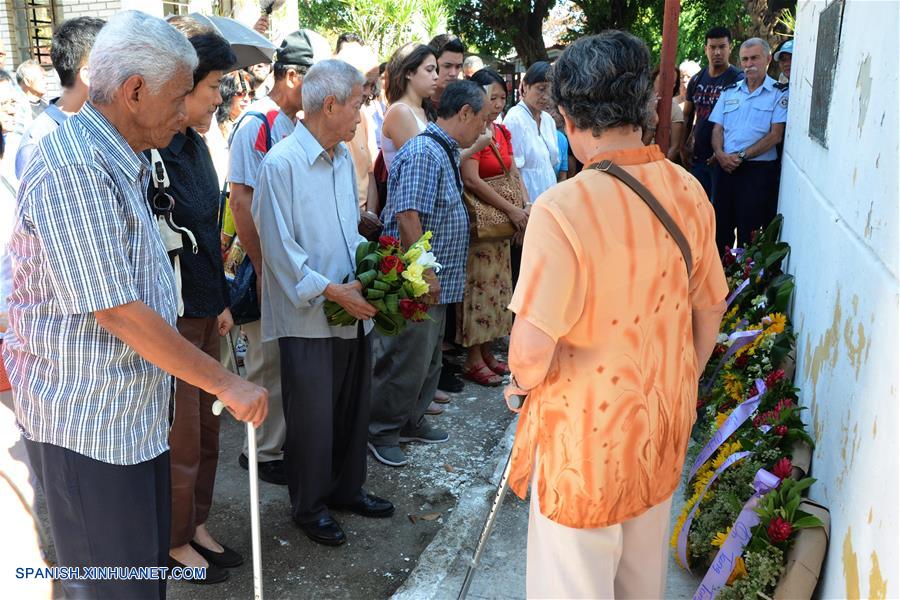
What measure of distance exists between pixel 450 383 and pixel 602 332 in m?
3.62

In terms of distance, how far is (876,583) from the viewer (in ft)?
5.43

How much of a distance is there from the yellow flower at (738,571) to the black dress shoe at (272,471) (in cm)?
232

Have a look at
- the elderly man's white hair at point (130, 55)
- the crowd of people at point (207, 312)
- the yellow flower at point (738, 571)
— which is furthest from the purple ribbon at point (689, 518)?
the elderly man's white hair at point (130, 55)

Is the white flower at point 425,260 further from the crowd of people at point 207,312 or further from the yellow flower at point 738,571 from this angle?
the yellow flower at point 738,571

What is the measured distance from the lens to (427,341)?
14.2 ft

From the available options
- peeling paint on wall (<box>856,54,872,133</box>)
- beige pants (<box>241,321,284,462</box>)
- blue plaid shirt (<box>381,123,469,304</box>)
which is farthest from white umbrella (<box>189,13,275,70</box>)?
peeling paint on wall (<box>856,54,872,133</box>)

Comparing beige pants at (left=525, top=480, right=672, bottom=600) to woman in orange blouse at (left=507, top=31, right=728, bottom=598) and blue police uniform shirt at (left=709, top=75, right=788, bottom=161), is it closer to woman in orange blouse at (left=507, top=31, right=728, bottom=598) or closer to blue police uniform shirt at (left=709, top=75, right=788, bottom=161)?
woman in orange blouse at (left=507, top=31, right=728, bottom=598)

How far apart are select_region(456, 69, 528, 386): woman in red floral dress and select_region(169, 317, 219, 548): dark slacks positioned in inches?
93.8

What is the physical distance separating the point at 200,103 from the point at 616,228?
1.77 m

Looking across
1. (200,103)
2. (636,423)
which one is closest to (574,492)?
(636,423)

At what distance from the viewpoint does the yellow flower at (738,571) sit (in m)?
2.46

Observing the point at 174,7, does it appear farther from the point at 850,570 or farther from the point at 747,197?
the point at 850,570

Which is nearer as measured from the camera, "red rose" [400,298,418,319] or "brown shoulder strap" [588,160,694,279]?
"brown shoulder strap" [588,160,694,279]

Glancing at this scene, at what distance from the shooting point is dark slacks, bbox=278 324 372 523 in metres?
3.38
